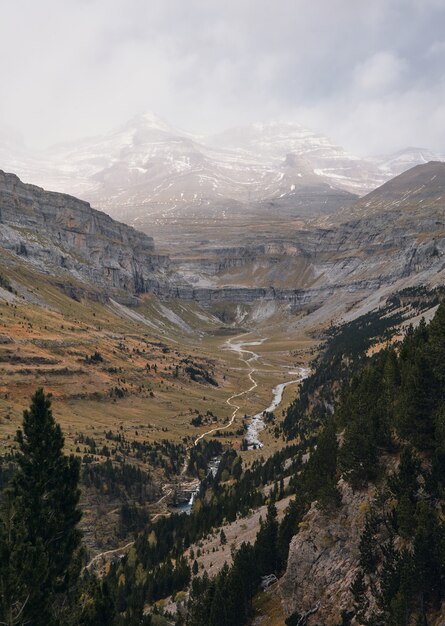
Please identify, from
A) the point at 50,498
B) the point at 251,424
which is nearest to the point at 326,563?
the point at 50,498

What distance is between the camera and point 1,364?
11781cm

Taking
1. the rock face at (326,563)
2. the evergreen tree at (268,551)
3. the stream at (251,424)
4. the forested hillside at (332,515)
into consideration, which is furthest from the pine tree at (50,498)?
the stream at (251,424)

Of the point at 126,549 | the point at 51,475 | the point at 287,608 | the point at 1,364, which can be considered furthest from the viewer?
the point at 1,364

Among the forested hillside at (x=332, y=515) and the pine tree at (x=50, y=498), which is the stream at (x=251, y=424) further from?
the pine tree at (x=50, y=498)

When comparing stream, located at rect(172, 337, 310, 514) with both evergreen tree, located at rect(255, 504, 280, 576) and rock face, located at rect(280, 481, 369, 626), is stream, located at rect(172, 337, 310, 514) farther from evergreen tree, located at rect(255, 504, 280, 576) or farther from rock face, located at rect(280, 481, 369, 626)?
rock face, located at rect(280, 481, 369, 626)

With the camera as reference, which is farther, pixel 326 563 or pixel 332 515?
pixel 332 515

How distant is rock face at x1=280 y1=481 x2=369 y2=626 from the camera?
89.5 ft

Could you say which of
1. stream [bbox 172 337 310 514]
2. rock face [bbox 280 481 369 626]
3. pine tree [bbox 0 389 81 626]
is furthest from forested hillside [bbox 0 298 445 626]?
stream [bbox 172 337 310 514]

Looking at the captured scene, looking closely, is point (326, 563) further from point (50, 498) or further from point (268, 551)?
point (50, 498)

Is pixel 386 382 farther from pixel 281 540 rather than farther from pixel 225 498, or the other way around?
pixel 225 498

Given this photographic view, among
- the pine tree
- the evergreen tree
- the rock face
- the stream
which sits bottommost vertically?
the stream

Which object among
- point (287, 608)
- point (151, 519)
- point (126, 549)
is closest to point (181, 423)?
point (151, 519)

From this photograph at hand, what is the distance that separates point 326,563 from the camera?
29375mm

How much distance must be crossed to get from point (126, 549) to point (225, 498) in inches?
603
